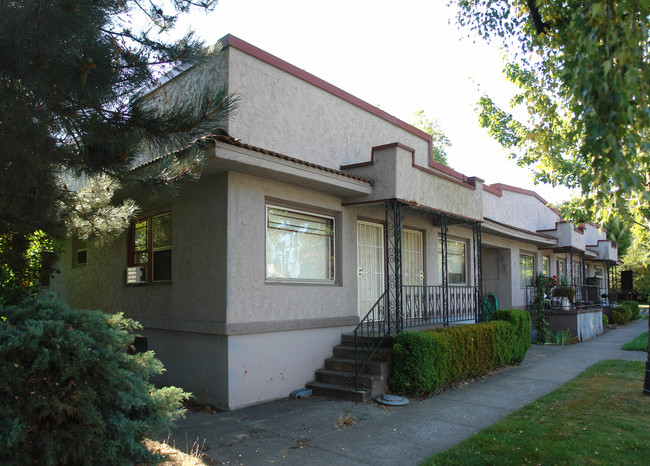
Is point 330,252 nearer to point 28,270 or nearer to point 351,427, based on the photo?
point 351,427

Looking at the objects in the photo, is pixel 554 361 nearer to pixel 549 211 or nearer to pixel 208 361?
pixel 208 361

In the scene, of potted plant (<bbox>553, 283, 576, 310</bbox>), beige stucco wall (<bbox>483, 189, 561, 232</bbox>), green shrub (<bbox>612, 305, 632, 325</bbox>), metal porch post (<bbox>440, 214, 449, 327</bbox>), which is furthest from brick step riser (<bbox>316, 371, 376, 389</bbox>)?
green shrub (<bbox>612, 305, 632, 325</bbox>)

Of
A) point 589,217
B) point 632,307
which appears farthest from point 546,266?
point 589,217

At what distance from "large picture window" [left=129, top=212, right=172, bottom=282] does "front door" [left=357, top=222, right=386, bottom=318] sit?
3638 millimetres

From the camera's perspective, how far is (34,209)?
6316 millimetres

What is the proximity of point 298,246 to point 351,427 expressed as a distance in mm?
3377

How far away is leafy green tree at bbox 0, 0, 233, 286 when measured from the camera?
4.18 m

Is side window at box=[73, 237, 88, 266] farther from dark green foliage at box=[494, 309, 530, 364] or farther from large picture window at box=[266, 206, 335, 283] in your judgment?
dark green foliage at box=[494, 309, 530, 364]

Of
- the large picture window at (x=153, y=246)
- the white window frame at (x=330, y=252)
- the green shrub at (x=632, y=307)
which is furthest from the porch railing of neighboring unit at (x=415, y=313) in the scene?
the green shrub at (x=632, y=307)

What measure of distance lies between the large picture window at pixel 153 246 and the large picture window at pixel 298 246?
1988 millimetres

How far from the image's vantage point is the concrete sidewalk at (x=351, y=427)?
17.5ft

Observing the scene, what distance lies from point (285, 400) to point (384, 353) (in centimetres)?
178

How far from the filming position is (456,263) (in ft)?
44.2

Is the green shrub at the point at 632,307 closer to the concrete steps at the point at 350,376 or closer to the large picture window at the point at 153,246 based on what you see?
the concrete steps at the point at 350,376
